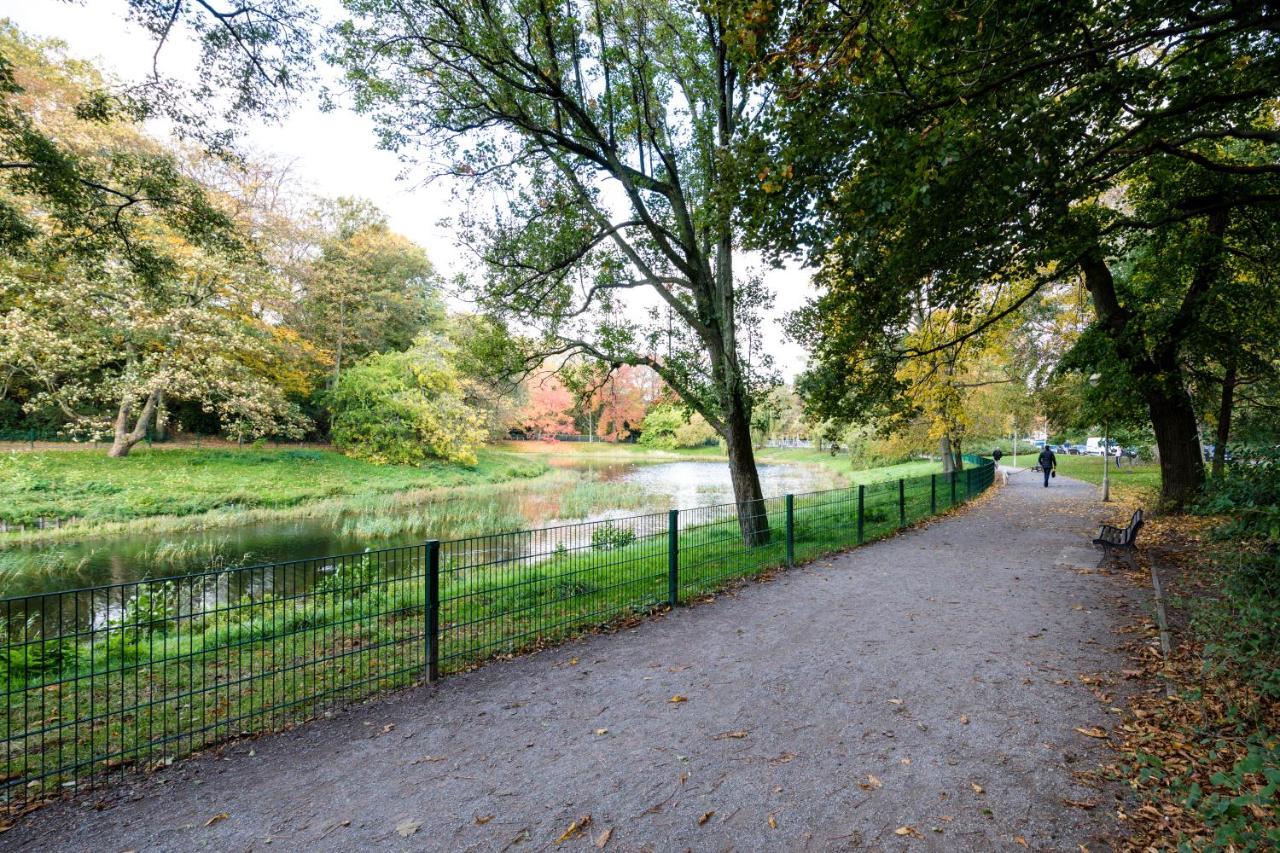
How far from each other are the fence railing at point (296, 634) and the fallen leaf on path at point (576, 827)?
210 cm

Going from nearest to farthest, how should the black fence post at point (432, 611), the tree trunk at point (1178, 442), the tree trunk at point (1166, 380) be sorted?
the black fence post at point (432, 611) → the tree trunk at point (1166, 380) → the tree trunk at point (1178, 442)

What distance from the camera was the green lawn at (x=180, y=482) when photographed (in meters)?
14.8

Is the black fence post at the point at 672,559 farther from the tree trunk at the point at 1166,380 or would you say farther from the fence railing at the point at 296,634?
the tree trunk at the point at 1166,380

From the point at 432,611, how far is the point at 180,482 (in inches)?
742

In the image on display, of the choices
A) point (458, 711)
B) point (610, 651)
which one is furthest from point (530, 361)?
point (458, 711)

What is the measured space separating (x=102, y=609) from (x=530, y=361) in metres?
7.47

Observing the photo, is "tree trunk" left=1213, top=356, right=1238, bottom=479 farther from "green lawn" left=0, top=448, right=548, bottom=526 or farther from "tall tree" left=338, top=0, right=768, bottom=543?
"green lawn" left=0, top=448, right=548, bottom=526

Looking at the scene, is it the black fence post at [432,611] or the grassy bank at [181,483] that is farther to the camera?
the grassy bank at [181,483]

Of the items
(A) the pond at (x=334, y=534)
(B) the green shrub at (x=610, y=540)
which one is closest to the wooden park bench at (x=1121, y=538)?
(B) the green shrub at (x=610, y=540)

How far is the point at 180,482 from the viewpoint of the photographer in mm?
17984

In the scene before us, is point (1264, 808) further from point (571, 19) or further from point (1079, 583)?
point (571, 19)

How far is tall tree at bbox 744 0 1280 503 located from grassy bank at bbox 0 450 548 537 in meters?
17.9

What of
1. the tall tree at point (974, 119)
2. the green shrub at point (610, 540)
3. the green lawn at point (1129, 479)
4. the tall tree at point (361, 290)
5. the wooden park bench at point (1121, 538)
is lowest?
the green lawn at point (1129, 479)

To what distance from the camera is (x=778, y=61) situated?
521 centimetres
